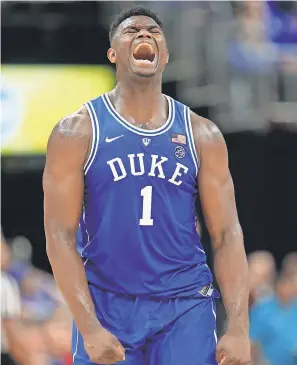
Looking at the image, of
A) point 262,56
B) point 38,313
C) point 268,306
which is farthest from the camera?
point 262,56

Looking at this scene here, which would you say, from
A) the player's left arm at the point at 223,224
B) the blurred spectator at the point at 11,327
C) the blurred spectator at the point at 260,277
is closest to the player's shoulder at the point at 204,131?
the player's left arm at the point at 223,224

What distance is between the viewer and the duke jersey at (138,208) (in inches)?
162

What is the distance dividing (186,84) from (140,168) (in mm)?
7366

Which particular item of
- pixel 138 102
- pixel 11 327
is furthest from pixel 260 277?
pixel 138 102

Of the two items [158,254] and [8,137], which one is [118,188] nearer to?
[158,254]

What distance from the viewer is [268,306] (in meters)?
9.00

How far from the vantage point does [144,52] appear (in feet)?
13.8

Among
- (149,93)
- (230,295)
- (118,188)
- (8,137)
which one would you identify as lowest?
(8,137)

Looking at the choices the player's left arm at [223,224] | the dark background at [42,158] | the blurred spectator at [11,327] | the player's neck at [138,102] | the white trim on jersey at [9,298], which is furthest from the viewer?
the dark background at [42,158]

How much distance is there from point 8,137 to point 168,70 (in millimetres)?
2009

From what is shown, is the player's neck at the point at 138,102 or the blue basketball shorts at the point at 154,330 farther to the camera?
the player's neck at the point at 138,102

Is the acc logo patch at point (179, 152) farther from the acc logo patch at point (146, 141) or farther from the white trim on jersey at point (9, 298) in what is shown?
the white trim on jersey at point (9, 298)

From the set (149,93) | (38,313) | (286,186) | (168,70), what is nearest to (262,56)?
(168,70)

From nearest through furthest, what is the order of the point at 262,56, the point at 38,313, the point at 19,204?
the point at 38,313 < the point at 262,56 < the point at 19,204
